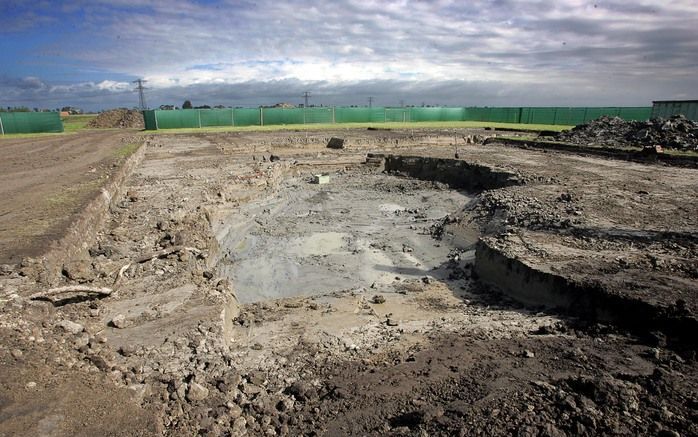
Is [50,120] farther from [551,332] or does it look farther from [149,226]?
[551,332]

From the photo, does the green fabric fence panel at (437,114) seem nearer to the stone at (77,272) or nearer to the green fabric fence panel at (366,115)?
the green fabric fence panel at (366,115)

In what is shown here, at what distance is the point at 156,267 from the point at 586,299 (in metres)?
6.64

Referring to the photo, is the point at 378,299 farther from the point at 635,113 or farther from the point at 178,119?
the point at 635,113

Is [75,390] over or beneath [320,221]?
over

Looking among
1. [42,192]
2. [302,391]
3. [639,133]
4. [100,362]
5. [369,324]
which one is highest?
[639,133]

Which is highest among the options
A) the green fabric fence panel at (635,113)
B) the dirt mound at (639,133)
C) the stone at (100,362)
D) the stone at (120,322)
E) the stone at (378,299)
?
the green fabric fence panel at (635,113)

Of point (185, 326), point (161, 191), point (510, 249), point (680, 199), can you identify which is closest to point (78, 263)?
point (185, 326)

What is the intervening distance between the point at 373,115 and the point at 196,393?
137ft

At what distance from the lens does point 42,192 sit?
9.92 meters

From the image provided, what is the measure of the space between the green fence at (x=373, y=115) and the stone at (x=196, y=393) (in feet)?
113

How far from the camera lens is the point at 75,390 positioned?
351 centimetres

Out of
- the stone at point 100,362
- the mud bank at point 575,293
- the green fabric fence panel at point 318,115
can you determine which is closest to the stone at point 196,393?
the stone at point 100,362

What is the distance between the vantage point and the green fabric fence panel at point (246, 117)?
37188 mm

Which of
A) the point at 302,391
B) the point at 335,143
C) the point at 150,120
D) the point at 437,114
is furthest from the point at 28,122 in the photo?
the point at 437,114
